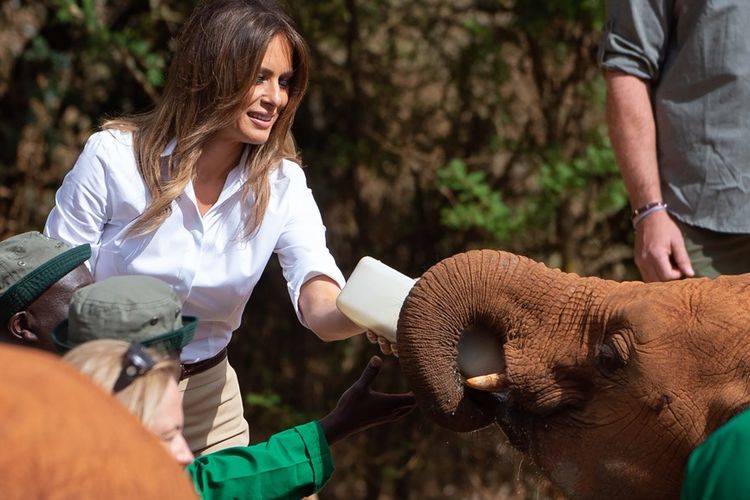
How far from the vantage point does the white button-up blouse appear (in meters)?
3.56

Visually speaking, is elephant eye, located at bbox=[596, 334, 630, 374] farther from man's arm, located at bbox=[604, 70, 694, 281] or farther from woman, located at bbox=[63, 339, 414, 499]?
man's arm, located at bbox=[604, 70, 694, 281]

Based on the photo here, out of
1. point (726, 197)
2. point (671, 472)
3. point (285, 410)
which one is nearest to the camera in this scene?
point (671, 472)

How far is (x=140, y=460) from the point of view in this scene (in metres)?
1.87

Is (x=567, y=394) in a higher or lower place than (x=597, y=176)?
higher

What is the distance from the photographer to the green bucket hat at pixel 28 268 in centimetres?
316

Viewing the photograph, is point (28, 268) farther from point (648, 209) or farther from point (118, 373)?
point (648, 209)

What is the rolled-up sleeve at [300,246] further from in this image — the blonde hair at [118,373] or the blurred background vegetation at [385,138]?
the blurred background vegetation at [385,138]

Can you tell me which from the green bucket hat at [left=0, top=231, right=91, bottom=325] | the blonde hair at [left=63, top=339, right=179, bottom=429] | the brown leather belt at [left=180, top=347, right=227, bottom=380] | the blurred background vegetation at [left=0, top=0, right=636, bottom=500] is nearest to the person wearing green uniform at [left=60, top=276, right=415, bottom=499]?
the blonde hair at [left=63, top=339, right=179, bottom=429]

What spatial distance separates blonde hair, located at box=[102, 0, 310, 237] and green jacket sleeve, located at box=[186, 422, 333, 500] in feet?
2.59

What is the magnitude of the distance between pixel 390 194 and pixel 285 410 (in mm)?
1476

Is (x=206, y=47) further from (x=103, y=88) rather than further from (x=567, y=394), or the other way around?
(x=103, y=88)

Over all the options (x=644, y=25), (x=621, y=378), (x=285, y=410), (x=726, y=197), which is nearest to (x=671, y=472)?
(x=621, y=378)

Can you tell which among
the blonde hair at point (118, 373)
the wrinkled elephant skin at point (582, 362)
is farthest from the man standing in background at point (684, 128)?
the blonde hair at point (118, 373)

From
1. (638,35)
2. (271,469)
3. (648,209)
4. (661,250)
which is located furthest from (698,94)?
(271,469)
